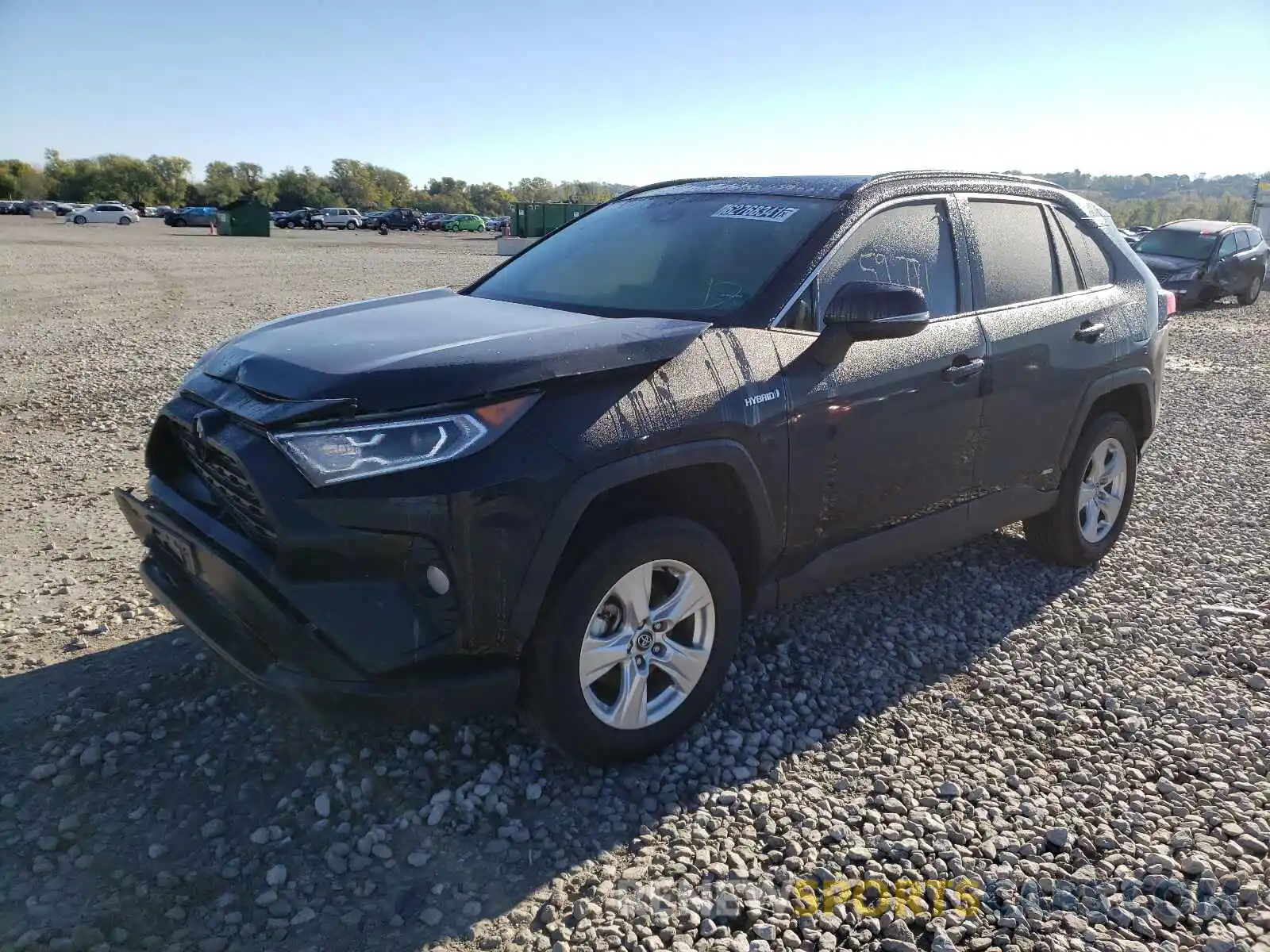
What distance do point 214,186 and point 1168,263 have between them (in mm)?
Answer: 105996

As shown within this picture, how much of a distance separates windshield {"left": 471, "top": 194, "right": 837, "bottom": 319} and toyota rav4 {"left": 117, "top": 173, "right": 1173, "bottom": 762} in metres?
0.02

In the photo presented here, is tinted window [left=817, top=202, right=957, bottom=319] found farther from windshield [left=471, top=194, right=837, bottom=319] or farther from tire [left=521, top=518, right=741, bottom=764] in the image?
tire [left=521, top=518, right=741, bottom=764]

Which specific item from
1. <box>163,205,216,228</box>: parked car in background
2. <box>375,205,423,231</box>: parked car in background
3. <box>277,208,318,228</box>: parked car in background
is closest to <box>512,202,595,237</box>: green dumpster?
<box>375,205,423,231</box>: parked car in background

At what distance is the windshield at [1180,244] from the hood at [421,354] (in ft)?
59.6

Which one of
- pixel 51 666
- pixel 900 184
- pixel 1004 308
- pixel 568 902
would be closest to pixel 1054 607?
pixel 1004 308

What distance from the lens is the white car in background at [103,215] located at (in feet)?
196

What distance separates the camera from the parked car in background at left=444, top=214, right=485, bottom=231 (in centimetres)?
6981

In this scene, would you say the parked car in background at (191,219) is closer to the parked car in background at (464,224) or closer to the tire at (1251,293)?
the parked car in background at (464,224)

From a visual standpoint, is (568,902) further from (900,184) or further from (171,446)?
(900,184)

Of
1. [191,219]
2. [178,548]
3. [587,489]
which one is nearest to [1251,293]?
[587,489]

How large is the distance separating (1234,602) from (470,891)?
4.15 m

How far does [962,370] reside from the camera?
151 inches

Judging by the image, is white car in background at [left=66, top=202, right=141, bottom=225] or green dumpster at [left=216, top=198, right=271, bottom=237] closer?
green dumpster at [left=216, top=198, right=271, bottom=237]

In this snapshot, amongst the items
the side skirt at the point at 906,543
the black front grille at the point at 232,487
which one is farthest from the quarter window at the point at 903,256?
the black front grille at the point at 232,487
